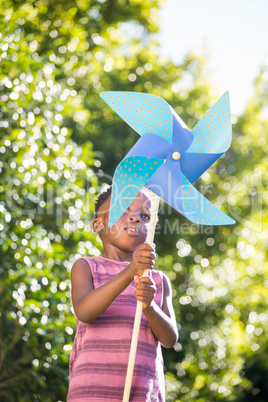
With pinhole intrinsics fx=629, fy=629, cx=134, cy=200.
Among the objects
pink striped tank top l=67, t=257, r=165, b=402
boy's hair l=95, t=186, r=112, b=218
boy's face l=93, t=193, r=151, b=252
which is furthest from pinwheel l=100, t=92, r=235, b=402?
pink striped tank top l=67, t=257, r=165, b=402

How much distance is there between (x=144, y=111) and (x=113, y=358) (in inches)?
41.4

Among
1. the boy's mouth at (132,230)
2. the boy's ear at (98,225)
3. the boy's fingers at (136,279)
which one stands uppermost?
the boy's ear at (98,225)

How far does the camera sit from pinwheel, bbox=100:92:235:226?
8.55ft

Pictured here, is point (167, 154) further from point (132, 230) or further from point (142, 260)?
point (142, 260)

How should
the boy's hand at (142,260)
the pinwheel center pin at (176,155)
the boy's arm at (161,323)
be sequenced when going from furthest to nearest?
the pinwheel center pin at (176,155) → the boy's arm at (161,323) → the boy's hand at (142,260)

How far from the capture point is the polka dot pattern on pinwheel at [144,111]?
2.71 m

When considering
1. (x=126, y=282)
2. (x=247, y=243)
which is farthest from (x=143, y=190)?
(x=247, y=243)

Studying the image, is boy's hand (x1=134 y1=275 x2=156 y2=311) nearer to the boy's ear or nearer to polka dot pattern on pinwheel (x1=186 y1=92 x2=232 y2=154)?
the boy's ear

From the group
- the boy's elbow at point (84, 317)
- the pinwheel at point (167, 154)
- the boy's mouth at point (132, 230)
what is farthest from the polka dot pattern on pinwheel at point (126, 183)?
the boy's elbow at point (84, 317)

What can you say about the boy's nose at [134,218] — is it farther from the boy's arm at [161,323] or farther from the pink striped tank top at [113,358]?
the boy's arm at [161,323]

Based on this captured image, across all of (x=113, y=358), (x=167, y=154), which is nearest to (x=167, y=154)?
(x=167, y=154)

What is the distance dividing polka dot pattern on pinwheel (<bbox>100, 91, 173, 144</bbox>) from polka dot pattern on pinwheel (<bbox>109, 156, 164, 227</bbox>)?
151mm

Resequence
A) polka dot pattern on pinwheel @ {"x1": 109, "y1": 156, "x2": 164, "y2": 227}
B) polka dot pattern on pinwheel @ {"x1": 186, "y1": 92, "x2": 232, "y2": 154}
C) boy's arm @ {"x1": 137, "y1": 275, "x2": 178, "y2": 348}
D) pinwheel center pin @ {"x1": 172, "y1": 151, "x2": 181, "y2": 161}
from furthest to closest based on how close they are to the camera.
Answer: polka dot pattern on pinwheel @ {"x1": 186, "y1": 92, "x2": 232, "y2": 154} → pinwheel center pin @ {"x1": 172, "y1": 151, "x2": 181, "y2": 161} → polka dot pattern on pinwheel @ {"x1": 109, "y1": 156, "x2": 164, "y2": 227} → boy's arm @ {"x1": 137, "y1": 275, "x2": 178, "y2": 348}

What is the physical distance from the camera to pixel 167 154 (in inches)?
106
